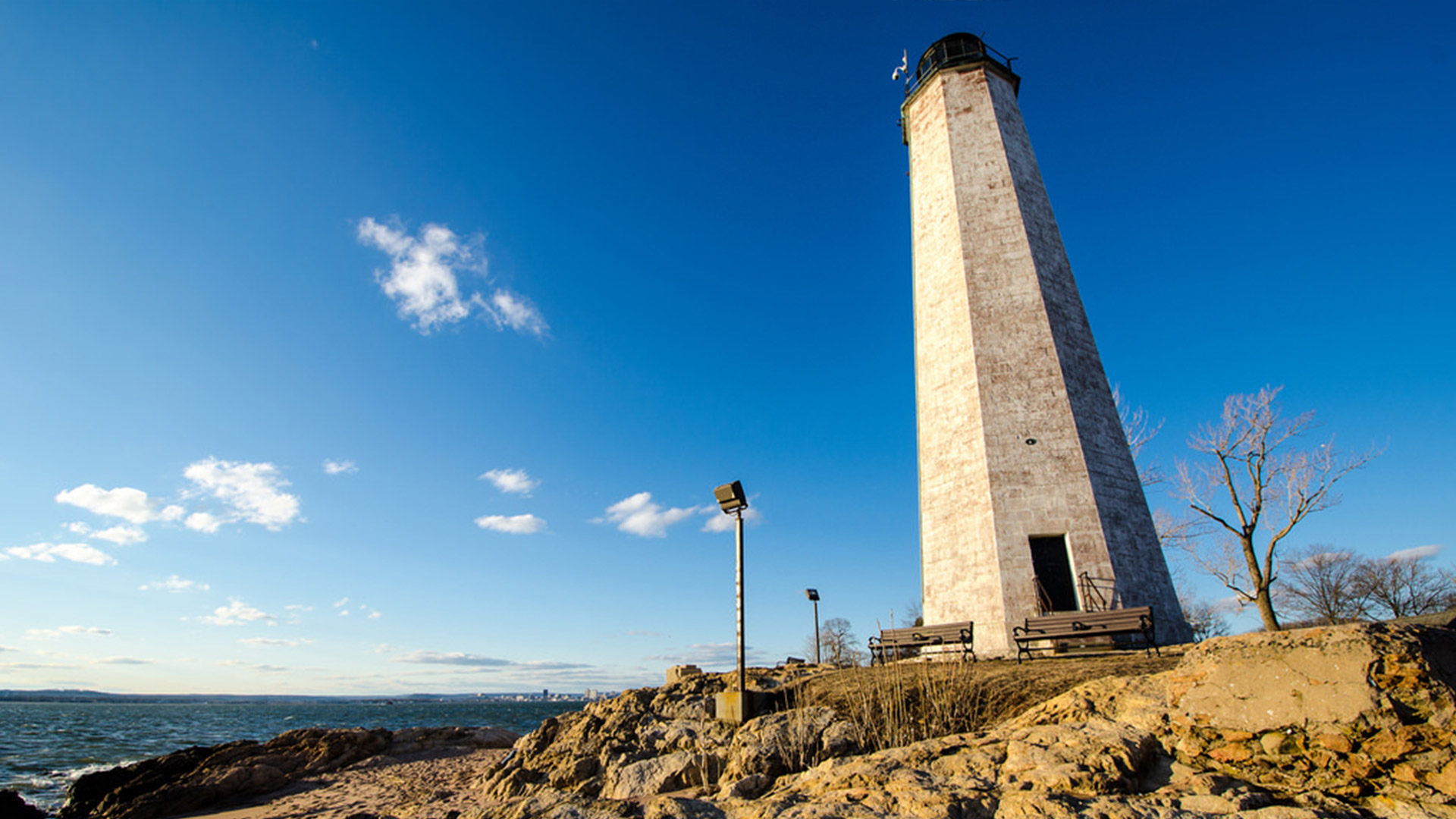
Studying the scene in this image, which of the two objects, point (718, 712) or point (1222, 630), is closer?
point (718, 712)

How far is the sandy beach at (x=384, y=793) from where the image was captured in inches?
432

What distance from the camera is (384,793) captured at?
45.7 ft

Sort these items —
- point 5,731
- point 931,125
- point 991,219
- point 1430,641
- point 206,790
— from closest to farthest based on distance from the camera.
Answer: point 1430,641
point 206,790
point 991,219
point 931,125
point 5,731

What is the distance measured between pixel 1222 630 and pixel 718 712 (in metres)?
58.6

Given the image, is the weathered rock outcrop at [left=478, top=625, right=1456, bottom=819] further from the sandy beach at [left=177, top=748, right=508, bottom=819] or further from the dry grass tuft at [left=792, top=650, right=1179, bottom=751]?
the sandy beach at [left=177, top=748, right=508, bottom=819]

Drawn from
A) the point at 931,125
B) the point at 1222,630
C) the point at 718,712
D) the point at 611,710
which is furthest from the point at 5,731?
the point at 1222,630

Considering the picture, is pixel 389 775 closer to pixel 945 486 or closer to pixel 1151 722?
pixel 945 486

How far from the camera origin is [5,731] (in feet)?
139

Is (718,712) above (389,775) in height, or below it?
above

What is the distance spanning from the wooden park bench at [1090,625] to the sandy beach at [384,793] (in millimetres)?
9349

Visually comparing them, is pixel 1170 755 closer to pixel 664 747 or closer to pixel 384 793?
pixel 664 747

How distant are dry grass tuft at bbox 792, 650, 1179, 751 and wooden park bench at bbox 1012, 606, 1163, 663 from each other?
1243 mm

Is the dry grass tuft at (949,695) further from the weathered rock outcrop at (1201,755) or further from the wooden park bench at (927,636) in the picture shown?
the wooden park bench at (927,636)

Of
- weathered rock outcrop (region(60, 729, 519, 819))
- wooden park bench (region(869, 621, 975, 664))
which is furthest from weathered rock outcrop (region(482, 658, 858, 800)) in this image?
weathered rock outcrop (region(60, 729, 519, 819))
